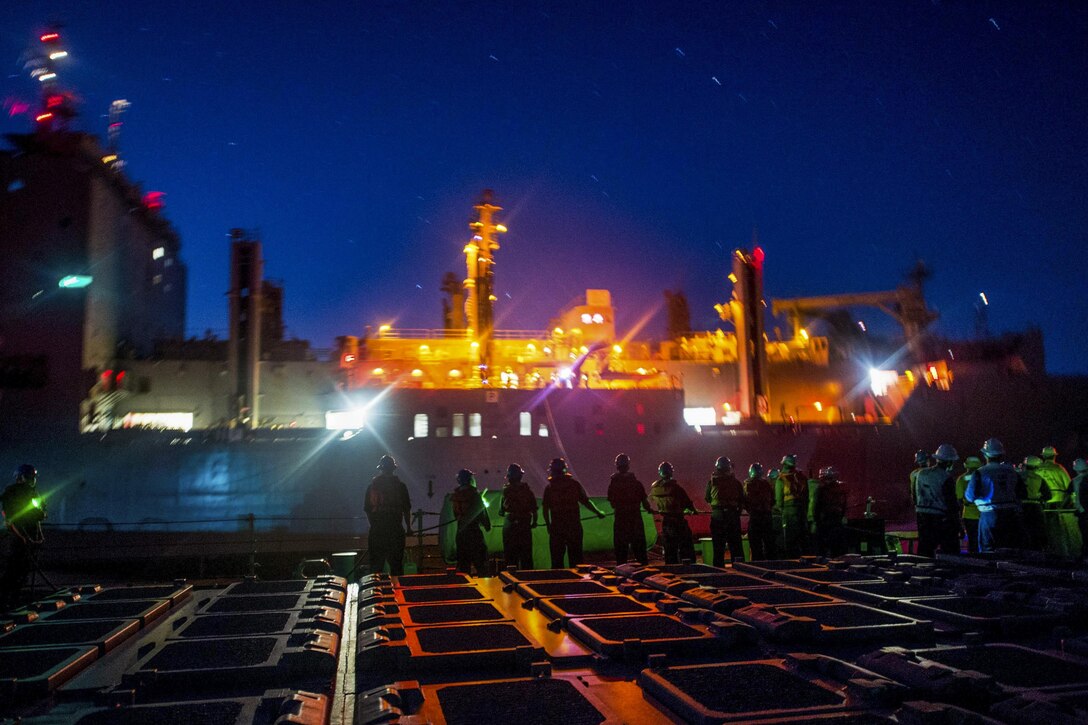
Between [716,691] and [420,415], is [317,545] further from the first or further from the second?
[716,691]

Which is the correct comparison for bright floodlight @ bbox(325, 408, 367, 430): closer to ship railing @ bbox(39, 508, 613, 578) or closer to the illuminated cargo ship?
the illuminated cargo ship

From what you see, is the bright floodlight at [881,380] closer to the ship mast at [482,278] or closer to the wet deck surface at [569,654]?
the ship mast at [482,278]

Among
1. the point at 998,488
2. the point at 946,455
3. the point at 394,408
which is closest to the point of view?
the point at 998,488

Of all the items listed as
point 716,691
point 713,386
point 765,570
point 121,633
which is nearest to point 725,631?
point 716,691

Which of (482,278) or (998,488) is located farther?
(482,278)

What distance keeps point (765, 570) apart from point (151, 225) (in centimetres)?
Result: 2720

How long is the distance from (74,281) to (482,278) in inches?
478

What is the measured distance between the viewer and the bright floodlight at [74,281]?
20.2 meters

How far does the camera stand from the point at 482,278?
23.7 meters

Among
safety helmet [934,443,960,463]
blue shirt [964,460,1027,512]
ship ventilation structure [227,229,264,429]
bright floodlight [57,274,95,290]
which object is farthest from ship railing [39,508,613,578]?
blue shirt [964,460,1027,512]

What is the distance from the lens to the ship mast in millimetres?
22867

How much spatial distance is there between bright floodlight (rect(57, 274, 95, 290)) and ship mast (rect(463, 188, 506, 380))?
1140 centimetres

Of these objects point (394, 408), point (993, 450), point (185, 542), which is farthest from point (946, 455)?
point (185, 542)

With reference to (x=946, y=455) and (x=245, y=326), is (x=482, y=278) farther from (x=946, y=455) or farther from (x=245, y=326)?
(x=946, y=455)
